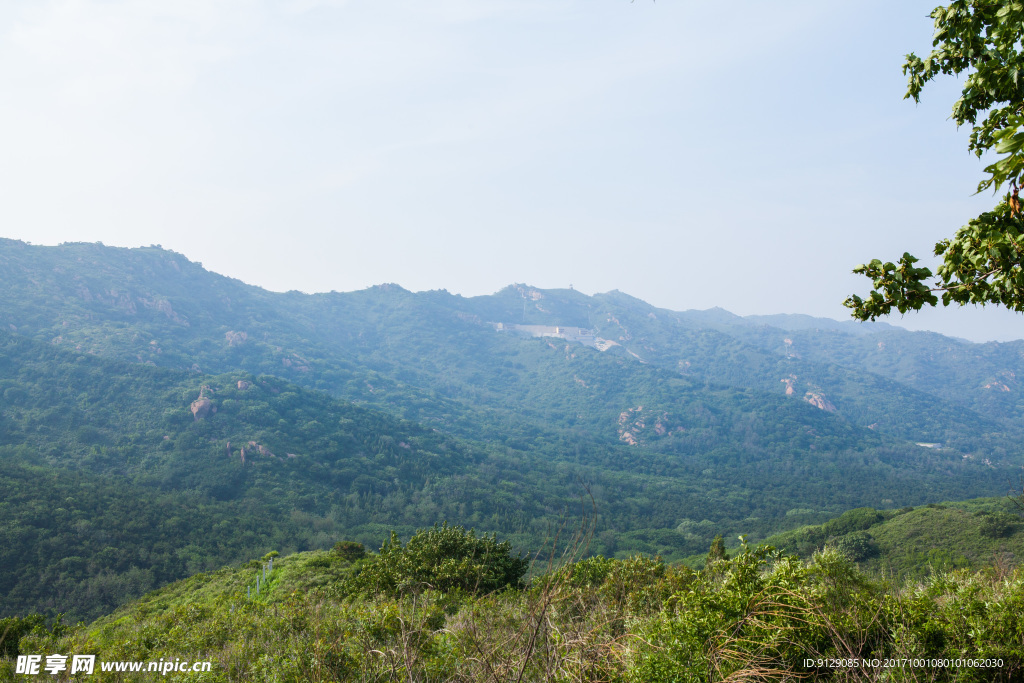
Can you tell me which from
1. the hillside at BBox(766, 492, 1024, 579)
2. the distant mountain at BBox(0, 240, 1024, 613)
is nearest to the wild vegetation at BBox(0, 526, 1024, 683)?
the hillside at BBox(766, 492, 1024, 579)

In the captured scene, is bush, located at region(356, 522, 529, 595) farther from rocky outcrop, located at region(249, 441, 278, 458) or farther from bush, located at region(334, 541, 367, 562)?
rocky outcrop, located at region(249, 441, 278, 458)

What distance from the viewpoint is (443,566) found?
17.3 meters

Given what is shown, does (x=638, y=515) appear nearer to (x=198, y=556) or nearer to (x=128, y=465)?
(x=198, y=556)

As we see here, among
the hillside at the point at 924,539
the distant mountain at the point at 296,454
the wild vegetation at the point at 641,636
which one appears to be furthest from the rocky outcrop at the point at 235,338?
the wild vegetation at the point at 641,636

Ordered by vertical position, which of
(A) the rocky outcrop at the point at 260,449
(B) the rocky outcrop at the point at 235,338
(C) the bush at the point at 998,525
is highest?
(C) the bush at the point at 998,525

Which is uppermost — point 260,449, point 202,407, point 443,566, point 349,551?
point 443,566

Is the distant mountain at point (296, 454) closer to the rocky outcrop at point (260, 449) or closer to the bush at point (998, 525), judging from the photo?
the rocky outcrop at point (260, 449)

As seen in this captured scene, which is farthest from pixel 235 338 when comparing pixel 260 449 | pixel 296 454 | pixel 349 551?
pixel 349 551

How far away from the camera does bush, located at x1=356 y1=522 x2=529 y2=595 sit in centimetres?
1700

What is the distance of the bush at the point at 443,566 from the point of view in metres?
17.0

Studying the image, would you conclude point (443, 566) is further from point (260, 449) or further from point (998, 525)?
point (260, 449)

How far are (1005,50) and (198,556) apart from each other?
63.7 m

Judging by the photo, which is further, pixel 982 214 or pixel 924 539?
pixel 924 539

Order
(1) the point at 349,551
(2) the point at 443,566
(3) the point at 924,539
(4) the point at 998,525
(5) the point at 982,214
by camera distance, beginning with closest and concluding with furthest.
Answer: (5) the point at 982,214
(2) the point at 443,566
(1) the point at 349,551
(4) the point at 998,525
(3) the point at 924,539
